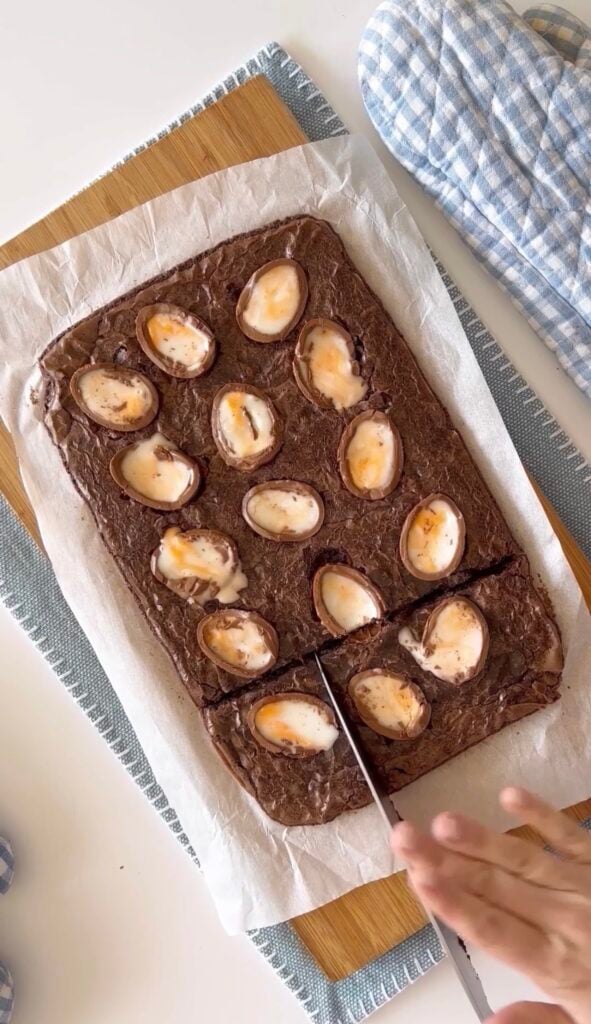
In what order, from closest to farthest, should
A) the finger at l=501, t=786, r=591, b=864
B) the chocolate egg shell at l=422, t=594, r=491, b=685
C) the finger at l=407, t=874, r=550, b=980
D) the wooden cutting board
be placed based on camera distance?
1. the finger at l=407, t=874, r=550, b=980
2. the finger at l=501, t=786, r=591, b=864
3. the chocolate egg shell at l=422, t=594, r=491, b=685
4. the wooden cutting board

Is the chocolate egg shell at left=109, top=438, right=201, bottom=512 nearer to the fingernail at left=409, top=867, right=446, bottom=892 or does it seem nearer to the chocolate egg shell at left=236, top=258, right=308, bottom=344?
the chocolate egg shell at left=236, top=258, right=308, bottom=344

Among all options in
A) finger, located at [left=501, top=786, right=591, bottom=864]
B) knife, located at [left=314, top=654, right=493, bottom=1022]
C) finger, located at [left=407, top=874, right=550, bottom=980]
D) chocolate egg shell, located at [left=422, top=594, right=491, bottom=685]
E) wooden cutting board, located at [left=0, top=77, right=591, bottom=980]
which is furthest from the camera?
wooden cutting board, located at [left=0, top=77, right=591, bottom=980]

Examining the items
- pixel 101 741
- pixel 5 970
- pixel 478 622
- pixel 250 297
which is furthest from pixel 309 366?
pixel 5 970

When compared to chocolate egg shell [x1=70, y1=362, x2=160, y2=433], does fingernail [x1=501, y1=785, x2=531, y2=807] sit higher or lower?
lower

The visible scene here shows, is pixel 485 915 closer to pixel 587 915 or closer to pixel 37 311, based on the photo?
pixel 587 915

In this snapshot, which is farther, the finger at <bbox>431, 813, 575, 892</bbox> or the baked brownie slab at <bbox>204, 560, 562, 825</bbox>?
the baked brownie slab at <bbox>204, 560, 562, 825</bbox>

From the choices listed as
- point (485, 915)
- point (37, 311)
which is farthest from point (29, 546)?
point (485, 915)

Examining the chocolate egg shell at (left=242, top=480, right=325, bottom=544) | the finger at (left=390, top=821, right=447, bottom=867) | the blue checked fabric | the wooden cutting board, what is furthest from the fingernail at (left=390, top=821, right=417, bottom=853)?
the blue checked fabric

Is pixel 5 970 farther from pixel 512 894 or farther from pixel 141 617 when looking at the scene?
pixel 512 894
